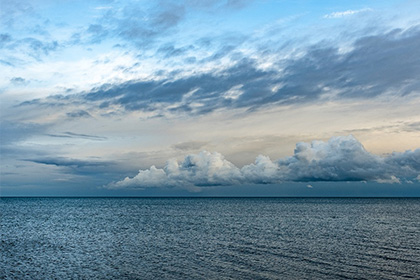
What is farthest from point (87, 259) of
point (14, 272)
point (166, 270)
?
point (166, 270)

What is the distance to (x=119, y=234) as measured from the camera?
2714 inches

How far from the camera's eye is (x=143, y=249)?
166ft

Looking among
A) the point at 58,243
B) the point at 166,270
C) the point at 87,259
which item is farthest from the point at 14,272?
the point at 58,243

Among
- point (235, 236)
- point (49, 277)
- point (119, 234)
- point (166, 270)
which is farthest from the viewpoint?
point (119, 234)

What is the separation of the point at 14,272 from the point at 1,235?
34991 millimetres

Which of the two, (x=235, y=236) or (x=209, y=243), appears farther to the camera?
(x=235, y=236)

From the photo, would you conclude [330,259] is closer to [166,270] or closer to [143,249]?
[166,270]

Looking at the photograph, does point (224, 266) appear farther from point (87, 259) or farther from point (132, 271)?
point (87, 259)

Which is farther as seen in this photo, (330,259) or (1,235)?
(1,235)

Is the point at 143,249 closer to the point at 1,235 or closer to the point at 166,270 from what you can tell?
the point at 166,270

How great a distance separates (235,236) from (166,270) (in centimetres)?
2683

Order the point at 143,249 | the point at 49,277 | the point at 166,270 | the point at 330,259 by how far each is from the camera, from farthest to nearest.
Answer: the point at 143,249, the point at 330,259, the point at 166,270, the point at 49,277

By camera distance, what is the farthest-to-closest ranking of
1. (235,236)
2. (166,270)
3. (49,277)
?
(235,236) < (166,270) < (49,277)

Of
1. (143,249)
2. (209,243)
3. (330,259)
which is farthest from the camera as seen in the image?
(209,243)
